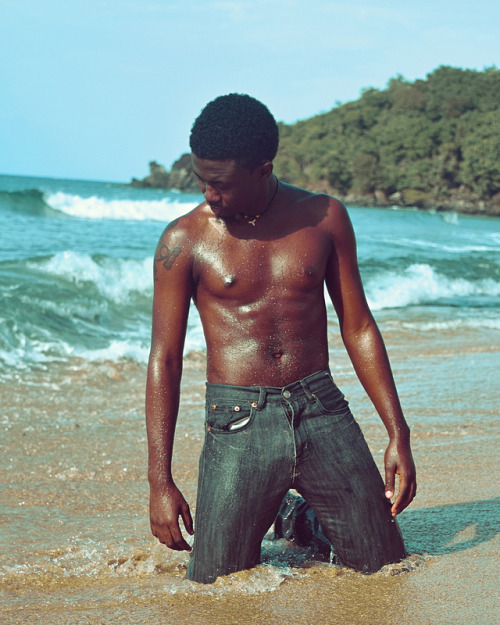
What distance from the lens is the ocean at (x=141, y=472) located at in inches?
98.7

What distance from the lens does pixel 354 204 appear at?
80.9 meters

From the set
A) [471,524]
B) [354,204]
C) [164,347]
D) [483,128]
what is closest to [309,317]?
[164,347]

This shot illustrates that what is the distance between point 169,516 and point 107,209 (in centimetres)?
3579

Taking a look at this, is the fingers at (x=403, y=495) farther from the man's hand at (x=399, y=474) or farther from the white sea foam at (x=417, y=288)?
the white sea foam at (x=417, y=288)

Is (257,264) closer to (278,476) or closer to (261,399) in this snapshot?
(261,399)

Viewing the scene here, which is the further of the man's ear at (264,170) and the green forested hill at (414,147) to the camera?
the green forested hill at (414,147)

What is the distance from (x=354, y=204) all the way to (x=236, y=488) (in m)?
80.1

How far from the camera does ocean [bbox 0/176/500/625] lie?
251cm

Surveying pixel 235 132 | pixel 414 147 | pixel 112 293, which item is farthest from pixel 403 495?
pixel 414 147

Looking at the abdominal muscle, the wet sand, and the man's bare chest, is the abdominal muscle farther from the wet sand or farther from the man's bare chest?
the wet sand

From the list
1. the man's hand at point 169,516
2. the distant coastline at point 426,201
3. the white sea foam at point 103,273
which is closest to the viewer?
the man's hand at point 169,516

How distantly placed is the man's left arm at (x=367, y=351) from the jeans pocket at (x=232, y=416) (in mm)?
468

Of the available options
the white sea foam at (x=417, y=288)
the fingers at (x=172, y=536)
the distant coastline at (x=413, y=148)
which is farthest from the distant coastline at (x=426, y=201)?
the fingers at (x=172, y=536)

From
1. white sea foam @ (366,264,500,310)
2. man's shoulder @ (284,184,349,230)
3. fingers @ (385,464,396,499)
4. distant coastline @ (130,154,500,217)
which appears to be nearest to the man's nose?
man's shoulder @ (284,184,349,230)
